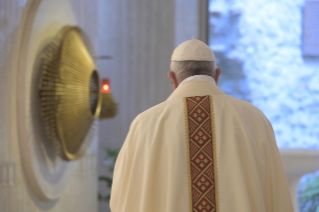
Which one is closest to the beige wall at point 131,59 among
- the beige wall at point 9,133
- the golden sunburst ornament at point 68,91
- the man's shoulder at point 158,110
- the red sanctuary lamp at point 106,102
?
the red sanctuary lamp at point 106,102

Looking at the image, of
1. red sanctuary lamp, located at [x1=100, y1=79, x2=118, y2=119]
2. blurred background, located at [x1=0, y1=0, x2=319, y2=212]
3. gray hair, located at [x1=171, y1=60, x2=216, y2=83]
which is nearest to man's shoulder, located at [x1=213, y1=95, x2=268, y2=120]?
gray hair, located at [x1=171, y1=60, x2=216, y2=83]

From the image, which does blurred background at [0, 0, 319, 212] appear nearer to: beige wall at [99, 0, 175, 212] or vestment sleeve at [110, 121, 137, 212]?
beige wall at [99, 0, 175, 212]

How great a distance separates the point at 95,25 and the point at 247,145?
249 cm

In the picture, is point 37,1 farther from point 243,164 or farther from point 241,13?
point 241,13

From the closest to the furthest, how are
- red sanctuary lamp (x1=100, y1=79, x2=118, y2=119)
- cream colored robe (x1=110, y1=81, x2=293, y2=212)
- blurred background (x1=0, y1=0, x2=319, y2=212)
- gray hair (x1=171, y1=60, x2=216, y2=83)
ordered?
cream colored robe (x1=110, y1=81, x2=293, y2=212)
gray hair (x1=171, y1=60, x2=216, y2=83)
red sanctuary lamp (x1=100, y1=79, x2=118, y2=119)
blurred background (x1=0, y1=0, x2=319, y2=212)

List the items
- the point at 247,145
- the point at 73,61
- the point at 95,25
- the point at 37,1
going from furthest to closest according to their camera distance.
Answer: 1. the point at 95,25
2. the point at 73,61
3. the point at 37,1
4. the point at 247,145

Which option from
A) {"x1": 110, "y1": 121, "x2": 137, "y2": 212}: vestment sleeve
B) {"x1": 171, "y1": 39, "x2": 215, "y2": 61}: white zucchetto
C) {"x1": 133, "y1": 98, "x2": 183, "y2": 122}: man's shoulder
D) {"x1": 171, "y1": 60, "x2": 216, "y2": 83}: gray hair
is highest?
{"x1": 171, "y1": 39, "x2": 215, "y2": 61}: white zucchetto

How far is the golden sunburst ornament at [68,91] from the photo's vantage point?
236 centimetres

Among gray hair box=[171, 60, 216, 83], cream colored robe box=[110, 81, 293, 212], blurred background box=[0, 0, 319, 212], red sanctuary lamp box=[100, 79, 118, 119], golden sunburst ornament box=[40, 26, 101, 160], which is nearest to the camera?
cream colored robe box=[110, 81, 293, 212]

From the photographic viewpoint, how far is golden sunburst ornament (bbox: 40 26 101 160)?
7.73 ft

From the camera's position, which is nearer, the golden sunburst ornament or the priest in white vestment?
the priest in white vestment

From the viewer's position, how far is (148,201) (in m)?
1.54

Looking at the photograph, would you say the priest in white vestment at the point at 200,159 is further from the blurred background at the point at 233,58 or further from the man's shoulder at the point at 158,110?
the blurred background at the point at 233,58

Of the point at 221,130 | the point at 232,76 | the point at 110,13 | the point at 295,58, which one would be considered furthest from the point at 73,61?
the point at 295,58
